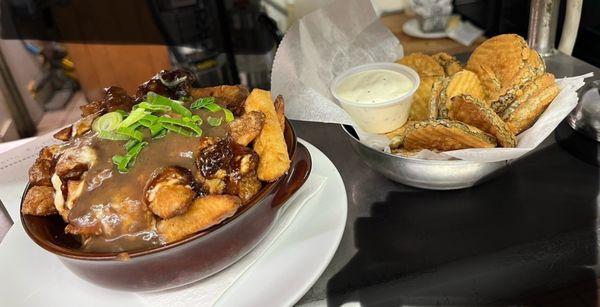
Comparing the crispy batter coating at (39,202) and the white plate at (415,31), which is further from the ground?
the crispy batter coating at (39,202)

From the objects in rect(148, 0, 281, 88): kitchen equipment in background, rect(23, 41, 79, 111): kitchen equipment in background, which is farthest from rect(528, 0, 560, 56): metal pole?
rect(23, 41, 79, 111): kitchen equipment in background

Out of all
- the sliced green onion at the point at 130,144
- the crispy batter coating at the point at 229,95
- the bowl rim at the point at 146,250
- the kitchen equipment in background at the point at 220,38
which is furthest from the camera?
the kitchen equipment in background at the point at 220,38

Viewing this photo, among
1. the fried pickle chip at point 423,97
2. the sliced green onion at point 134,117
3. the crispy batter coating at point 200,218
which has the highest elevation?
the sliced green onion at point 134,117

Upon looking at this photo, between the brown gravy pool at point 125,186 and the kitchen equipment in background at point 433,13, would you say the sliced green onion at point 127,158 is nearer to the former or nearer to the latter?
the brown gravy pool at point 125,186

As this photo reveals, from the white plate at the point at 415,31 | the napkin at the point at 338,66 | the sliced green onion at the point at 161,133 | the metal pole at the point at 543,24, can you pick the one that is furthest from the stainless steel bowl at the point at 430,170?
the white plate at the point at 415,31

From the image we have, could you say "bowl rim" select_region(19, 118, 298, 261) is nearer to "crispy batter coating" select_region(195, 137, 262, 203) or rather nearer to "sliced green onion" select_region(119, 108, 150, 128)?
"crispy batter coating" select_region(195, 137, 262, 203)

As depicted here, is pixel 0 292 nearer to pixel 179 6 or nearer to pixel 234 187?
pixel 234 187

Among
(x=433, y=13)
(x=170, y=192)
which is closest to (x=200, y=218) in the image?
(x=170, y=192)
